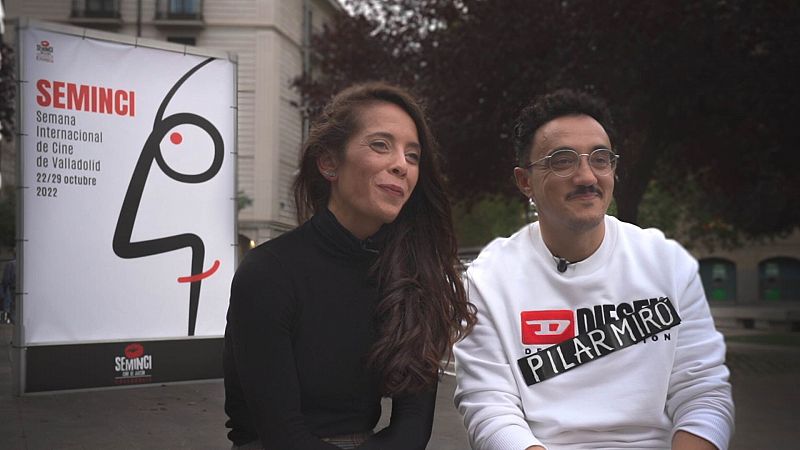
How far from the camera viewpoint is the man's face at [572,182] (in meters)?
2.66

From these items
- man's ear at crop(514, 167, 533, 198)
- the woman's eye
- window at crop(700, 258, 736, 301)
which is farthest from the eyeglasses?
window at crop(700, 258, 736, 301)

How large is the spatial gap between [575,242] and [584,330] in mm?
266

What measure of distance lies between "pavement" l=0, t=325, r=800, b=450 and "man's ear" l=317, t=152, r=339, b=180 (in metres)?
3.54

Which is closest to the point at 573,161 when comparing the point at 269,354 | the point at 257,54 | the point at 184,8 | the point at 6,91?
the point at 269,354

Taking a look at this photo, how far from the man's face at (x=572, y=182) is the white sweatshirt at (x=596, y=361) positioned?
0.13m

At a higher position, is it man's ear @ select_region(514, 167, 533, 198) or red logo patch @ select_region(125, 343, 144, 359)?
man's ear @ select_region(514, 167, 533, 198)

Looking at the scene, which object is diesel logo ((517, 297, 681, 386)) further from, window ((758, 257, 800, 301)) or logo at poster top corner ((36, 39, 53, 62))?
window ((758, 257, 800, 301))

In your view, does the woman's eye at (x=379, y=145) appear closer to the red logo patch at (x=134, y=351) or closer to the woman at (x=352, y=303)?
the woman at (x=352, y=303)

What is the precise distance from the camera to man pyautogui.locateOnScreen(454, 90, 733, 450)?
8.48ft

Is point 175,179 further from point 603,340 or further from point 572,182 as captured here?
point 603,340

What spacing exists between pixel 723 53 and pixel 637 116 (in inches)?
55.0

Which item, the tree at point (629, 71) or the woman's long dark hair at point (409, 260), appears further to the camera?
the tree at point (629, 71)

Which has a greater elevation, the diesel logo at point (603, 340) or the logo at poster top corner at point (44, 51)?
the logo at poster top corner at point (44, 51)

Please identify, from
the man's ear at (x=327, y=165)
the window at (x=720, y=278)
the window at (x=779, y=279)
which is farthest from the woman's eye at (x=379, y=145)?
the window at (x=779, y=279)
